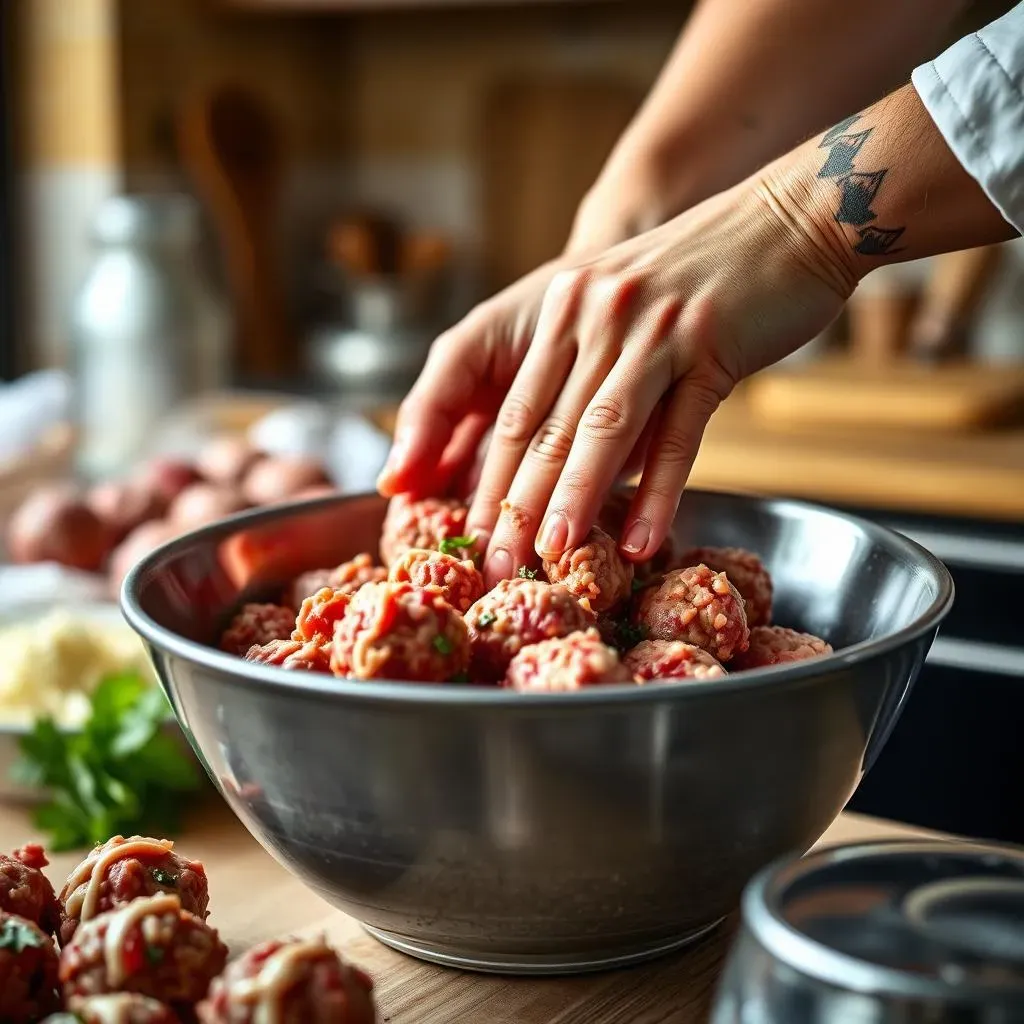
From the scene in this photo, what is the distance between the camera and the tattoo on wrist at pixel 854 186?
886 millimetres

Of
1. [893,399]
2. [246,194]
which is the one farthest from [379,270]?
[893,399]

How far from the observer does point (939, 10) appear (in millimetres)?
1257

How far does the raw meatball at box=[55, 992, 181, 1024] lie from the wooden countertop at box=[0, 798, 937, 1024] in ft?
0.44

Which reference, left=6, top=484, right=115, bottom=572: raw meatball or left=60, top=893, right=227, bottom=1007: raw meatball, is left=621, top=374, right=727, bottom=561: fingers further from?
left=6, top=484, right=115, bottom=572: raw meatball

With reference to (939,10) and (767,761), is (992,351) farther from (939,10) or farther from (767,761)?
(767,761)

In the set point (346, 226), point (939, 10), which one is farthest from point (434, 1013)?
point (346, 226)

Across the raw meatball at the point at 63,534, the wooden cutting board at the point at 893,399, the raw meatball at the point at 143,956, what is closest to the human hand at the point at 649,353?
the raw meatball at the point at 143,956

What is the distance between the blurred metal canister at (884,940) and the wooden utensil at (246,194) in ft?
8.36

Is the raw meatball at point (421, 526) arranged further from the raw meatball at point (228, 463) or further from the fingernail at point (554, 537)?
the raw meatball at point (228, 463)

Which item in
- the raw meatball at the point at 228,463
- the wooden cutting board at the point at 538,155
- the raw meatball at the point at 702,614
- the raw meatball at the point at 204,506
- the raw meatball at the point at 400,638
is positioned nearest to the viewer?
the raw meatball at the point at 400,638

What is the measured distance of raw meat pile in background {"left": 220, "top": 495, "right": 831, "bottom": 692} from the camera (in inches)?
25.8

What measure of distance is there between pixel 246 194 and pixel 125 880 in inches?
96.6

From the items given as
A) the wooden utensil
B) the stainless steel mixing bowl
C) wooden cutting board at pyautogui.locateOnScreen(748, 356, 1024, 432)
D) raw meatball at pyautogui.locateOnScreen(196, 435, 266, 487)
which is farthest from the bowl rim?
the wooden utensil

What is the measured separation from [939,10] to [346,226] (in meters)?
1.95
